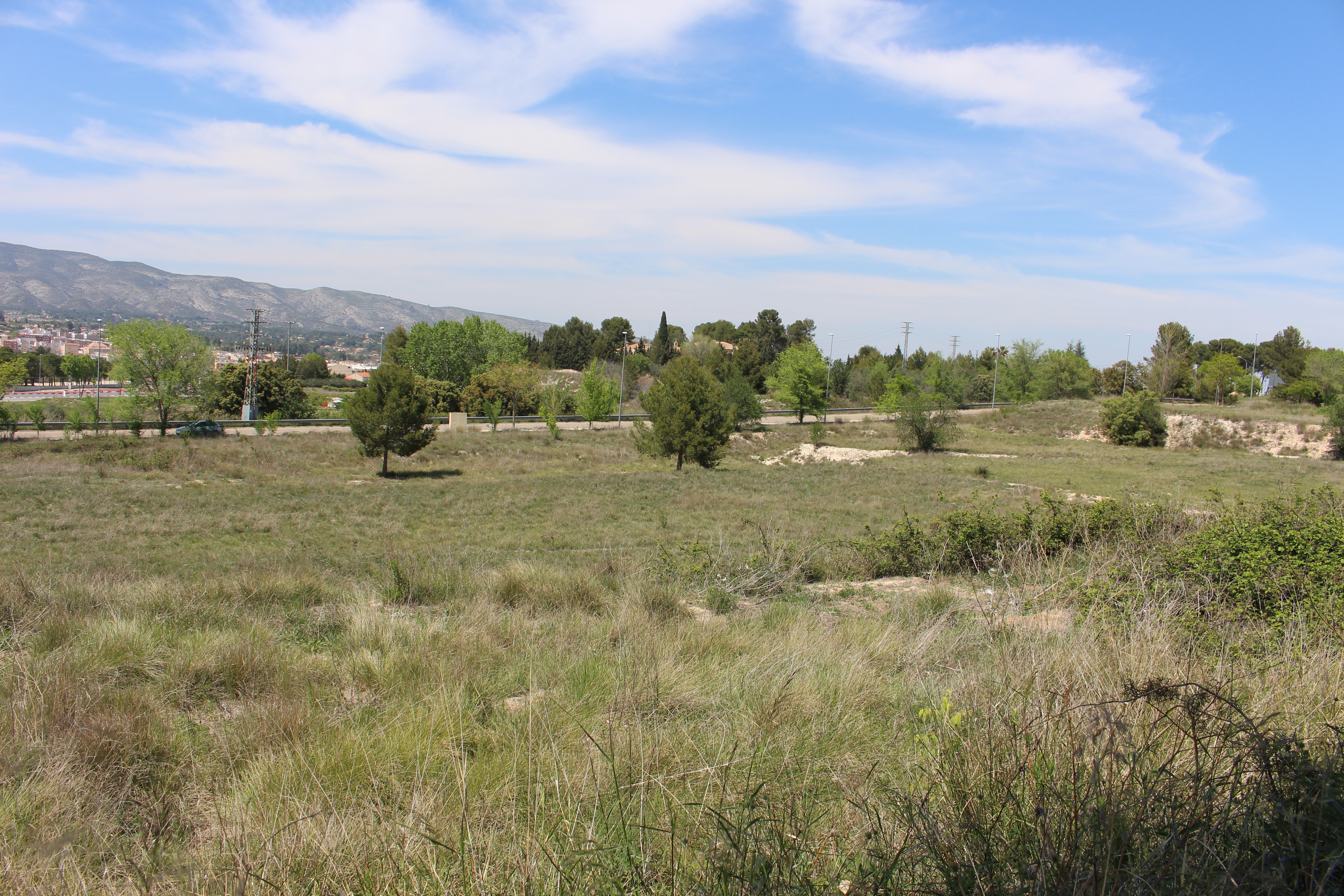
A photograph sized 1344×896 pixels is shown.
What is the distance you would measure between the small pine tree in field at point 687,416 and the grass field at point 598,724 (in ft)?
102

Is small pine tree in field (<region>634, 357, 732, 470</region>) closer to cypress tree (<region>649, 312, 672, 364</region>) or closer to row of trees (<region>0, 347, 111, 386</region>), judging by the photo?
cypress tree (<region>649, 312, 672, 364</region>)

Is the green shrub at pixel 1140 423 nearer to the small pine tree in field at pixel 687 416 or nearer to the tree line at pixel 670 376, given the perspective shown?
the tree line at pixel 670 376

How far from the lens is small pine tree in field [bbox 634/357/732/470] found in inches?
1577

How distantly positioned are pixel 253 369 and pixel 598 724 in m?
75.5

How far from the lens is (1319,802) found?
2.23 m

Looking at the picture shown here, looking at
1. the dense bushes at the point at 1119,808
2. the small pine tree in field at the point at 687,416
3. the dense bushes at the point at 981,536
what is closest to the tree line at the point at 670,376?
the small pine tree in field at the point at 687,416

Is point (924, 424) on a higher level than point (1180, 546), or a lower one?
higher

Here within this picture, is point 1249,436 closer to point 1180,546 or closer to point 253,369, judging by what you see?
point 1180,546

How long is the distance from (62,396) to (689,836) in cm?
13157

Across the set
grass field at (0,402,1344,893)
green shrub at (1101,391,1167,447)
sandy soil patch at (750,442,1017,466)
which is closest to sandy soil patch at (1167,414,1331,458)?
green shrub at (1101,391,1167,447)

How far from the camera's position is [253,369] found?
67.4 metres

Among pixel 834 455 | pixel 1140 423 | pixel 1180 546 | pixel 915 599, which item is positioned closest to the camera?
pixel 1180 546

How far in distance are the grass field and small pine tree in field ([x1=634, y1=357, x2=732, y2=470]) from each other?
3099 cm

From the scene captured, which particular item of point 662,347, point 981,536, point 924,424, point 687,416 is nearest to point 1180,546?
point 981,536
